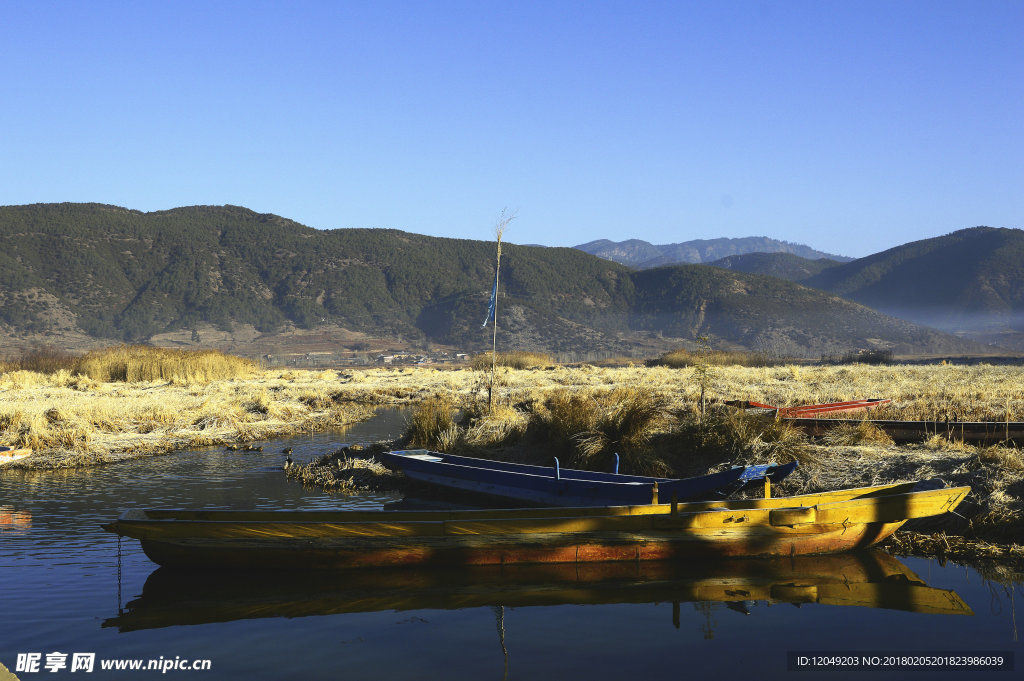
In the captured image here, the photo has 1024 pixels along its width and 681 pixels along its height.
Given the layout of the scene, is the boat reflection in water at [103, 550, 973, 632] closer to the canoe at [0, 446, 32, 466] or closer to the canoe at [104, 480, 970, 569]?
the canoe at [104, 480, 970, 569]

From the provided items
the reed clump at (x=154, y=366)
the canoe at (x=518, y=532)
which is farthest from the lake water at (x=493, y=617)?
the reed clump at (x=154, y=366)

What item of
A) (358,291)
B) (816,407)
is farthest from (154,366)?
(358,291)

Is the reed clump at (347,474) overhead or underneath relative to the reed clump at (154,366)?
underneath

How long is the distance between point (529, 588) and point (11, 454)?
14541 millimetres

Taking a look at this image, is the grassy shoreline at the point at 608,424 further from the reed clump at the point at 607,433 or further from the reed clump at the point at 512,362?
the reed clump at the point at 512,362

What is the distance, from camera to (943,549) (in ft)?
38.8

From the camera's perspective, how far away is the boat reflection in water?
9.92m

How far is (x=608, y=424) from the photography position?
16.9 metres

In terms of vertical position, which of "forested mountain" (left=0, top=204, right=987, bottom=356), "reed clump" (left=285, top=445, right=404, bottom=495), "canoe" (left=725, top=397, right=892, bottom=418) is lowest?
"reed clump" (left=285, top=445, right=404, bottom=495)

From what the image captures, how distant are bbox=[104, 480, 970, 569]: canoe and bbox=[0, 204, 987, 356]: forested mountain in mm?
111931

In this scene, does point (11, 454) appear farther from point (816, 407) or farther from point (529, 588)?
point (816, 407)

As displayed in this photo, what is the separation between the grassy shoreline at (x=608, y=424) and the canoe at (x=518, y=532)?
2548 mm

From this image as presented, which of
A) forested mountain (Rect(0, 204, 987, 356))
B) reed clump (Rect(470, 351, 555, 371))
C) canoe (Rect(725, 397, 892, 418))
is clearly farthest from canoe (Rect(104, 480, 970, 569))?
forested mountain (Rect(0, 204, 987, 356))

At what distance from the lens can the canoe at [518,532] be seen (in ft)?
34.8
